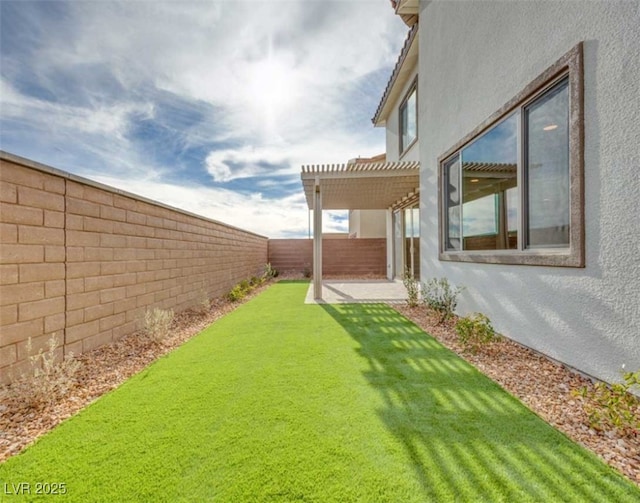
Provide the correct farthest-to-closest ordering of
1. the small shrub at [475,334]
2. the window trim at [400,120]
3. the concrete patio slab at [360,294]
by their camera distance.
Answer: the window trim at [400,120] < the concrete patio slab at [360,294] < the small shrub at [475,334]

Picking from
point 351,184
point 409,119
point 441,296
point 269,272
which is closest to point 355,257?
point 269,272

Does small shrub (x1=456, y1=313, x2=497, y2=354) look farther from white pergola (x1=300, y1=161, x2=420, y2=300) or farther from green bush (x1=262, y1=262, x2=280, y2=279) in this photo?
green bush (x1=262, y1=262, x2=280, y2=279)

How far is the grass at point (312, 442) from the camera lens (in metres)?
1.78

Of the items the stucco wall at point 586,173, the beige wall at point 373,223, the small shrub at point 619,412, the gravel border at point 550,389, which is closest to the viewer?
the gravel border at point 550,389

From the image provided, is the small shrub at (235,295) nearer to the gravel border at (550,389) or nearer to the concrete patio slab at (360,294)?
the concrete patio slab at (360,294)

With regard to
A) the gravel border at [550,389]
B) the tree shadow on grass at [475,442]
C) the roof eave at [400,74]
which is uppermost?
the roof eave at [400,74]

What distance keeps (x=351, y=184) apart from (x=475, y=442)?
7.49 metres

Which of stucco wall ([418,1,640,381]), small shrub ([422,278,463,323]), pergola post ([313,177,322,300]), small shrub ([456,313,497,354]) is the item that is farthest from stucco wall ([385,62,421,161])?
small shrub ([456,313,497,354])

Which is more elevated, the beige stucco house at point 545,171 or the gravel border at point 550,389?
the beige stucco house at point 545,171

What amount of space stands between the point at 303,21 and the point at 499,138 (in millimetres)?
4939

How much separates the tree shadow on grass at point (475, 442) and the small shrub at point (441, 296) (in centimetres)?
225

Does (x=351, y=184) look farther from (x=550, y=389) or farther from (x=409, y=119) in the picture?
(x=550, y=389)

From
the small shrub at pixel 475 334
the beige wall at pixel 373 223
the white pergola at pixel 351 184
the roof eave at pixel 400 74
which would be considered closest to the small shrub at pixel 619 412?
the small shrub at pixel 475 334

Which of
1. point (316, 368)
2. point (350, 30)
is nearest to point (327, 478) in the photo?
point (316, 368)
